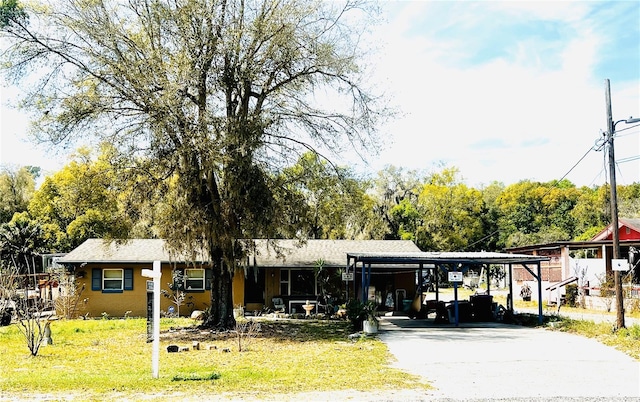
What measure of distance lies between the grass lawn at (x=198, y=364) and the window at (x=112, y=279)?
179 inches

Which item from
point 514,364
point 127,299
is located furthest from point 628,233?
point 127,299

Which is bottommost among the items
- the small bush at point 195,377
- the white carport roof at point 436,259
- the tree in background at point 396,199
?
the small bush at point 195,377

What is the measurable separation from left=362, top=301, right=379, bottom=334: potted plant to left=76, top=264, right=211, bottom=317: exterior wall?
8.83m

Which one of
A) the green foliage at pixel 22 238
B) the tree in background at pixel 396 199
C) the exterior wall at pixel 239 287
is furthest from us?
the tree in background at pixel 396 199

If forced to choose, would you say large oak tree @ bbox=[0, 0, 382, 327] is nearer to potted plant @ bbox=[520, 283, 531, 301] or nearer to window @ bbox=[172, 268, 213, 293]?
window @ bbox=[172, 268, 213, 293]

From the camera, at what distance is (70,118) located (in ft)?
56.9

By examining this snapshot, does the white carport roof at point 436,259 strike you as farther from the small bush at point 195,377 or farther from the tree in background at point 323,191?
the small bush at point 195,377

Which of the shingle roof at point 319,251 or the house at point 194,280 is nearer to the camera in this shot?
the house at point 194,280

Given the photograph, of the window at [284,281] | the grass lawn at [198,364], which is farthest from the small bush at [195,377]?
the window at [284,281]

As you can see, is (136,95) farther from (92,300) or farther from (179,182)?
(92,300)

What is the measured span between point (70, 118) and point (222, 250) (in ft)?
Result: 18.7

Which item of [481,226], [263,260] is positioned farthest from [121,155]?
[481,226]

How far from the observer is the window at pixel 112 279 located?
24.7 metres

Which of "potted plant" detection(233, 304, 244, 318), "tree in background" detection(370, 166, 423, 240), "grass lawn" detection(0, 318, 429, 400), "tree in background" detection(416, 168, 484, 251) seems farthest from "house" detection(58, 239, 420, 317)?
"tree in background" detection(416, 168, 484, 251)
